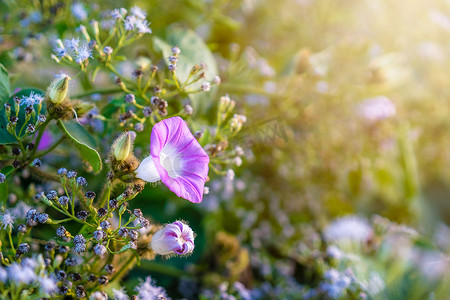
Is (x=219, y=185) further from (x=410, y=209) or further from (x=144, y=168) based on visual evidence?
(x=410, y=209)

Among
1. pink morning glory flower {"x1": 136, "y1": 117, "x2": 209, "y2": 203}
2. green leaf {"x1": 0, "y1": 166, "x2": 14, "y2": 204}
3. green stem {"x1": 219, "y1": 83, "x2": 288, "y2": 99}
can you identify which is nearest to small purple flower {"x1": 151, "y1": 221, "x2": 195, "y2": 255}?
pink morning glory flower {"x1": 136, "y1": 117, "x2": 209, "y2": 203}

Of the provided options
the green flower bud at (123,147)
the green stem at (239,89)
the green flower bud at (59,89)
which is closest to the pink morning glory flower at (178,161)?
the green flower bud at (123,147)

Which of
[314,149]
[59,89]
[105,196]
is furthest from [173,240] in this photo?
[314,149]

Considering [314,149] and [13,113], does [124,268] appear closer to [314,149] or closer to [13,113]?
[13,113]

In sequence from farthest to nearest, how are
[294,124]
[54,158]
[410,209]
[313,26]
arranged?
[313,26] < [410,209] < [294,124] < [54,158]

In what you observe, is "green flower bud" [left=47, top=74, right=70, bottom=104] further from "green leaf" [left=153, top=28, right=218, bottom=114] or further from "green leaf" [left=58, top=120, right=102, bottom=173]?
"green leaf" [left=153, top=28, right=218, bottom=114]

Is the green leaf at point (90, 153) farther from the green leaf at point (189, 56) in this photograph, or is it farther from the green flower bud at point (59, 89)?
the green leaf at point (189, 56)

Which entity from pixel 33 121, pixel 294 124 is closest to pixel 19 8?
pixel 33 121

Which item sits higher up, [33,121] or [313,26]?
[313,26]
